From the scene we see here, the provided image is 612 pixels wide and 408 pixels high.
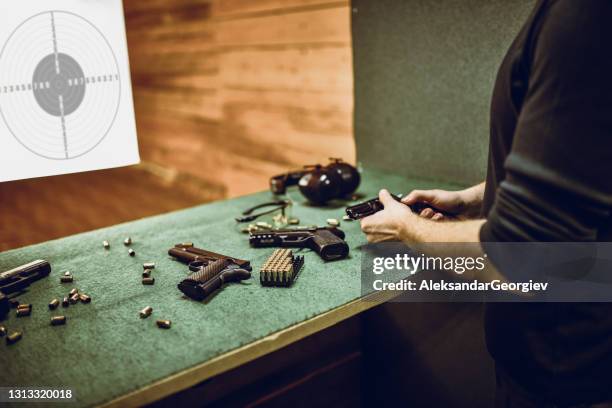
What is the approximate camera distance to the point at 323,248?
1111mm

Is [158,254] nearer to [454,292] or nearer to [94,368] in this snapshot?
[94,368]

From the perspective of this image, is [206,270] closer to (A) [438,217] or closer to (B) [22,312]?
(B) [22,312]

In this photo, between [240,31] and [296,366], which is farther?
[240,31]

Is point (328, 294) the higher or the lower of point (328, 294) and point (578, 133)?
the lower

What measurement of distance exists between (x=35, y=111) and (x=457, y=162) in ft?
4.14

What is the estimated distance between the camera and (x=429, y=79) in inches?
66.7

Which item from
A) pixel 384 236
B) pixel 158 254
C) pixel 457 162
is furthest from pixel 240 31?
pixel 384 236

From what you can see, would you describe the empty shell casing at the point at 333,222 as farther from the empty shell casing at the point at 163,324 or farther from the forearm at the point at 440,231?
the empty shell casing at the point at 163,324

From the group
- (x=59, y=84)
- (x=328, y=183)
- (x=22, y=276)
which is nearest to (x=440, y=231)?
(x=328, y=183)

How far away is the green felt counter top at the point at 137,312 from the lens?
75cm

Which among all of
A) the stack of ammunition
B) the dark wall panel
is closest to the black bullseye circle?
the stack of ammunition

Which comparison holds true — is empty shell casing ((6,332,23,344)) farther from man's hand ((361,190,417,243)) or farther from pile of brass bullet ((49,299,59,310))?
man's hand ((361,190,417,243))

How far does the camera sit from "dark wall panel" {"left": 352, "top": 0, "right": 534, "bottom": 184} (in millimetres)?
1522

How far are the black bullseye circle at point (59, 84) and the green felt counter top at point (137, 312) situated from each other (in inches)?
13.8
